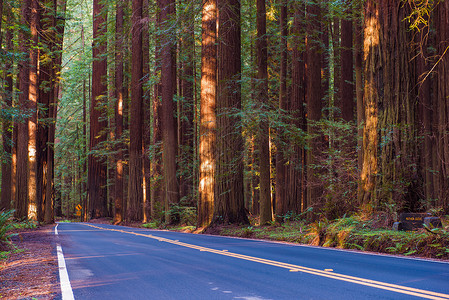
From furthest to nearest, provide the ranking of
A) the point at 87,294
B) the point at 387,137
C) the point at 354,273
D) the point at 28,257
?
the point at 387,137
the point at 28,257
the point at 354,273
the point at 87,294

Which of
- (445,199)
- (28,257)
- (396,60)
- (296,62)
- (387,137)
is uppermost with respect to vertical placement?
(296,62)

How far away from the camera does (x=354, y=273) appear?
21.8 ft

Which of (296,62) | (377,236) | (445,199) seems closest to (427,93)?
(296,62)

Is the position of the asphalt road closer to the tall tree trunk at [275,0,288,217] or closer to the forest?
the forest

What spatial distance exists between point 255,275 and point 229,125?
1233 cm

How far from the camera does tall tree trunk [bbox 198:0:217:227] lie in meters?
19.0

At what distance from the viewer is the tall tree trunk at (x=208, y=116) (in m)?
19.0

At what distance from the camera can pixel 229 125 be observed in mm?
18625

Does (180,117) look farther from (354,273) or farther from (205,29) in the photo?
(354,273)

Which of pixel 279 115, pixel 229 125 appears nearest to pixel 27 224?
pixel 229 125

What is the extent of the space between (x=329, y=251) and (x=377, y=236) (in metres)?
1.42

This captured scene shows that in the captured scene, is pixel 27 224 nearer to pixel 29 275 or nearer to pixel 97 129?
pixel 29 275

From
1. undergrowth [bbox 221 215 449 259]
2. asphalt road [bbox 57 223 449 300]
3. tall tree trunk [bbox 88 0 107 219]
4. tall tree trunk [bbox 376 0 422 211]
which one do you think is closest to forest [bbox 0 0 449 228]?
tall tree trunk [bbox 376 0 422 211]

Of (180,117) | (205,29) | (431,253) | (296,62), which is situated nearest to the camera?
(431,253)
